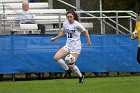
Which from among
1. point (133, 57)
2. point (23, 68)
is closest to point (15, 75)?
point (23, 68)

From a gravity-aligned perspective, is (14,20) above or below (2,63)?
above

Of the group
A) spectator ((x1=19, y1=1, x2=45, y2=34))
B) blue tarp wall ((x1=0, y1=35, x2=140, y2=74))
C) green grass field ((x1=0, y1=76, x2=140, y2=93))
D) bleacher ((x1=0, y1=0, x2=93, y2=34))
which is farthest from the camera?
spectator ((x1=19, y1=1, x2=45, y2=34))

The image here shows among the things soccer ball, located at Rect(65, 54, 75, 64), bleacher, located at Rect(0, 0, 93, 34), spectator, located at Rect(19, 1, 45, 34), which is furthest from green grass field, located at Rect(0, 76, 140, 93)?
spectator, located at Rect(19, 1, 45, 34)

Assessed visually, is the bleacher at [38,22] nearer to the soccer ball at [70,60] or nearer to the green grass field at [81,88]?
the soccer ball at [70,60]

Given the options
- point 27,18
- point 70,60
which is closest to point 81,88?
point 70,60

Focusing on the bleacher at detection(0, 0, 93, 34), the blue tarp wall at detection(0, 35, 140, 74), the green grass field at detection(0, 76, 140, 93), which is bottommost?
the green grass field at detection(0, 76, 140, 93)

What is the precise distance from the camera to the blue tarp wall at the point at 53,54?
67.7 ft

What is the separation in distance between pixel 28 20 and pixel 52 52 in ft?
4.97

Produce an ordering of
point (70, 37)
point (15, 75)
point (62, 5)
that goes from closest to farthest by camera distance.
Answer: point (70, 37) < point (15, 75) < point (62, 5)

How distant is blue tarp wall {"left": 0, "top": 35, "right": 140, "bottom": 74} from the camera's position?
20625 millimetres

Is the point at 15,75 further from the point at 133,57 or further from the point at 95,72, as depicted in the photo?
the point at 133,57

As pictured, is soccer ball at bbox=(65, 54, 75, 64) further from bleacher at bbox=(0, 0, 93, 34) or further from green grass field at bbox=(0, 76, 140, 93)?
bleacher at bbox=(0, 0, 93, 34)

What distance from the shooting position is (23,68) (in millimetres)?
20719

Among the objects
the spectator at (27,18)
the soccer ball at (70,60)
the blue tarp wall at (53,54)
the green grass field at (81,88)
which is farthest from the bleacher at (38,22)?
the green grass field at (81,88)
